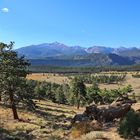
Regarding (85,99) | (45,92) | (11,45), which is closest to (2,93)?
(11,45)

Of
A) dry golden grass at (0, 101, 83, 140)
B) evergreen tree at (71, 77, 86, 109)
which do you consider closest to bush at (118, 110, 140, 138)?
dry golden grass at (0, 101, 83, 140)

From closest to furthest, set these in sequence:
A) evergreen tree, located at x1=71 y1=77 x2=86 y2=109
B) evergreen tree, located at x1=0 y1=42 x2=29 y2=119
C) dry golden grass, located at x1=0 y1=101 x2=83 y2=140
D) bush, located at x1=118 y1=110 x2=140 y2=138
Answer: bush, located at x1=118 y1=110 x2=140 y2=138
dry golden grass, located at x1=0 y1=101 x2=83 y2=140
evergreen tree, located at x1=0 y1=42 x2=29 y2=119
evergreen tree, located at x1=71 y1=77 x2=86 y2=109

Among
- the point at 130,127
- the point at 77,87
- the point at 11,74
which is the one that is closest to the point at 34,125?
the point at 11,74

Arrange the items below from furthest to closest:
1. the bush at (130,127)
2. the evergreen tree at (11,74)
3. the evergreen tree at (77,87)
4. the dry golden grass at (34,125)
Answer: the evergreen tree at (77,87), the evergreen tree at (11,74), the dry golden grass at (34,125), the bush at (130,127)

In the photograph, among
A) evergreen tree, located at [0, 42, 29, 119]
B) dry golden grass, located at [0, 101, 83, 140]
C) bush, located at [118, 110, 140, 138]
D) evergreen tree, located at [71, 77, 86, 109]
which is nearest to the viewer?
bush, located at [118, 110, 140, 138]

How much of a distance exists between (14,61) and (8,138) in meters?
27.0

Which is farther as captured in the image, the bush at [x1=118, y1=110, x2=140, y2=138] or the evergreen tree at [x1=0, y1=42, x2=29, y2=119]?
the evergreen tree at [x1=0, y1=42, x2=29, y2=119]

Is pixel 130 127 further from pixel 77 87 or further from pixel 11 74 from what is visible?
pixel 77 87

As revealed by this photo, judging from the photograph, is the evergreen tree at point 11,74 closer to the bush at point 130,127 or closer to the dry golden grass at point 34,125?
the dry golden grass at point 34,125

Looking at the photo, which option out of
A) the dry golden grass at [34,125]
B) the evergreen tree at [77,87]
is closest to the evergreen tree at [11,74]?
the dry golden grass at [34,125]

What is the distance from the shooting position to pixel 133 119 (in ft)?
107

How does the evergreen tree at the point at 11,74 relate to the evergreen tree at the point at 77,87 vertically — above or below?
above

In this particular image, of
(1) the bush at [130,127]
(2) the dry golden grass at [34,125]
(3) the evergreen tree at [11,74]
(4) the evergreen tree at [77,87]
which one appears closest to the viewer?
(1) the bush at [130,127]

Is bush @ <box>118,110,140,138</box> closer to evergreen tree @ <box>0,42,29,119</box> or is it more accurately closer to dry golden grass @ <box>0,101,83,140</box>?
dry golden grass @ <box>0,101,83,140</box>
